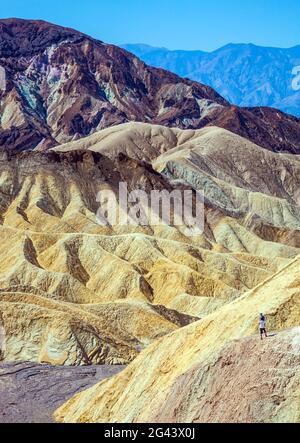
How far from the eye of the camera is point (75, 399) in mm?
40500

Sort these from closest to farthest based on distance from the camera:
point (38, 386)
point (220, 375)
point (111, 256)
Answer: point (220, 375), point (38, 386), point (111, 256)

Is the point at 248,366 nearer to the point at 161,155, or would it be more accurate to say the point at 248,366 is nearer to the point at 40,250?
the point at 40,250

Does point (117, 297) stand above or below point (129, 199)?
below

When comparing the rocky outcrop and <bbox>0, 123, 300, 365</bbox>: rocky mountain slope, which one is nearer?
the rocky outcrop

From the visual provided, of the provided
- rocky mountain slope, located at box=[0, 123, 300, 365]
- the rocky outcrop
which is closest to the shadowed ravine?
the rocky outcrop

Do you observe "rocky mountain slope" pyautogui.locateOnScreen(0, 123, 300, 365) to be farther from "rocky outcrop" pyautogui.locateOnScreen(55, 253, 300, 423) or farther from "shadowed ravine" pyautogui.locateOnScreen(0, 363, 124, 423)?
"rocky outcrop" pyautogui.locateOnScreen(55, 253, 300, 423)

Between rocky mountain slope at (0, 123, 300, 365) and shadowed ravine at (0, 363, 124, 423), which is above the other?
rocky mountain slope at (0, 123, 300, 365)

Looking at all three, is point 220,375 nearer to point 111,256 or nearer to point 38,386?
point 38,386

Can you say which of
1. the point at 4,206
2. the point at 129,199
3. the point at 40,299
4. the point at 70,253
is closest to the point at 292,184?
the point at 129,199

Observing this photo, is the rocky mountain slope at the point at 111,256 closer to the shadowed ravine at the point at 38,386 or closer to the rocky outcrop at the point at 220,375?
the shadowed ravine at the point at 38,386

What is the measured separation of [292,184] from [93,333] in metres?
126

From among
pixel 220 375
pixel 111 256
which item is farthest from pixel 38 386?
pixel 111 256

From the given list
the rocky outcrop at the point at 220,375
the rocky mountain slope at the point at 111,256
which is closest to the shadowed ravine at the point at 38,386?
the rocky outcrop at the point at 220,375
